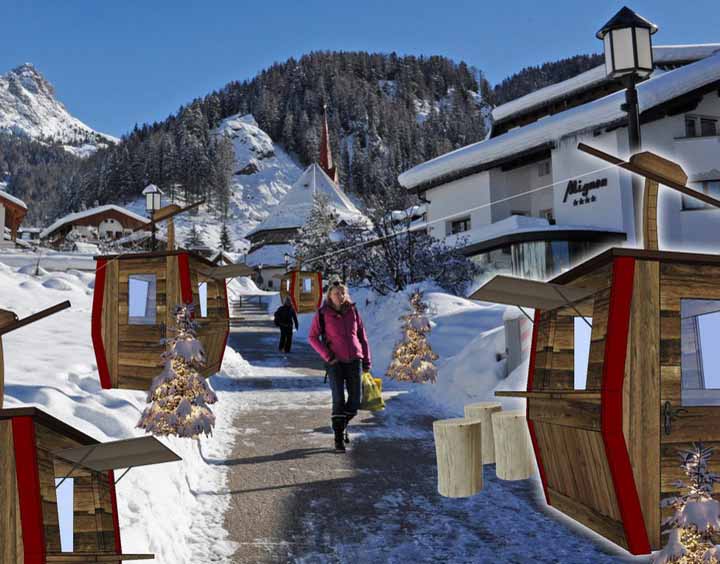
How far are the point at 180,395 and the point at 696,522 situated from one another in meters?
5.14

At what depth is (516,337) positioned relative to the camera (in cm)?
923

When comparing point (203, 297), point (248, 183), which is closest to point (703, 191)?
point (203, 297)

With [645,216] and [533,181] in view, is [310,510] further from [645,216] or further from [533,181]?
[533,181]

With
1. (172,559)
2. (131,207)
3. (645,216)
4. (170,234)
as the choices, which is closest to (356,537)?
(172,559)

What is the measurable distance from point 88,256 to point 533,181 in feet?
59.5

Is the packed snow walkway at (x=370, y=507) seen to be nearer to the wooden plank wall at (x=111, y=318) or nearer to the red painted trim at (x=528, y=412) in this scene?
the red painted trim at (x=528, y=412)

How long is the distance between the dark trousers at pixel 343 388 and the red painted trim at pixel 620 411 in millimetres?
3990

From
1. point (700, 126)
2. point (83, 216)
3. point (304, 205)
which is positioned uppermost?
point (304, 205)

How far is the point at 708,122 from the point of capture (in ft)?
69.2

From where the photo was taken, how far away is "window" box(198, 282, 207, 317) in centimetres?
891

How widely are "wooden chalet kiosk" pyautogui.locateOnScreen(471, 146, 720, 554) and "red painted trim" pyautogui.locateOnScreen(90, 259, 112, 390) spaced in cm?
595

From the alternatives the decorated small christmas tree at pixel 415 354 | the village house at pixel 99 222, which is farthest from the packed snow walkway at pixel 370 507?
the village house at pixel 99 222

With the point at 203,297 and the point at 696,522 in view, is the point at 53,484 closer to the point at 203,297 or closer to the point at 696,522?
the point at 696,522

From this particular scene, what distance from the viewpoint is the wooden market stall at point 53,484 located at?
226 centimetres
